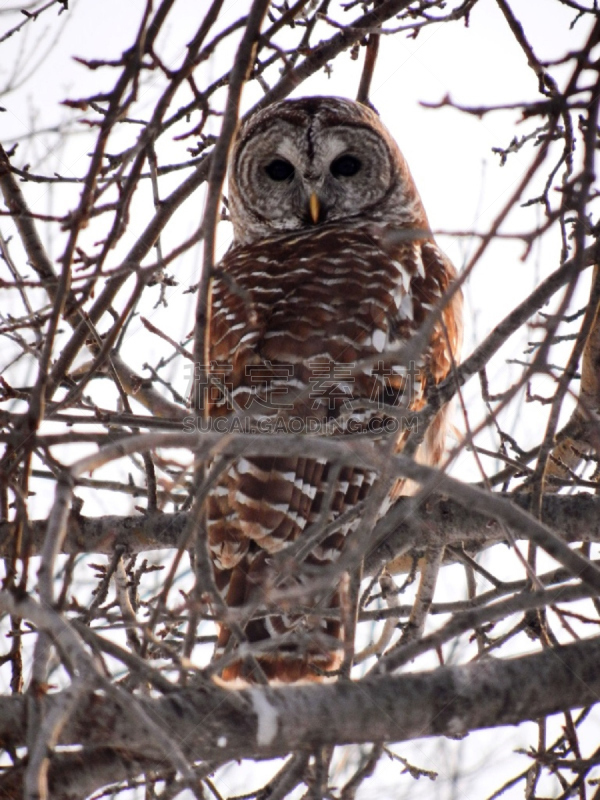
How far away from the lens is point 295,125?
579cm

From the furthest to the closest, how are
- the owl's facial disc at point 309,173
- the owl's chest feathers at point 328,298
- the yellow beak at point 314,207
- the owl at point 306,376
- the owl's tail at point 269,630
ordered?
the owl's facial disc at point 309,173 < the yellow beak at point 314,207 < the owl's chest feathers at point 328,298 < the owl at point 306,376 < the owl's tail at point 269,630

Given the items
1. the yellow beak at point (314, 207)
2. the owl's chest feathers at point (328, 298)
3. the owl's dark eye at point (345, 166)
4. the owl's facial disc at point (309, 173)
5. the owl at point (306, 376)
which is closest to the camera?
the owl at point (306, 376)

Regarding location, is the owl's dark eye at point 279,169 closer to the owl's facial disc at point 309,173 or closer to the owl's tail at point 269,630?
the owl's facial disc at point 309,173

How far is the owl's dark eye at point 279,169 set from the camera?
19.3ft

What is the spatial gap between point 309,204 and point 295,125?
1.88ft

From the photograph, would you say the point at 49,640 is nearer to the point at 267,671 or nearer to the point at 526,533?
the point at 526,533

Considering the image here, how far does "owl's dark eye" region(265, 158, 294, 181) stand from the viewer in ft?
19.3

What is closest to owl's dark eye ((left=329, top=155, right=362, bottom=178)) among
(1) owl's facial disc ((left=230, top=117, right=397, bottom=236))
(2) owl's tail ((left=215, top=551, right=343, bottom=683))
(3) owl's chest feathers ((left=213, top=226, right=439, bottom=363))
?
(1) owl's facial disc ((left=230, top=117, right=397, bottom=236))

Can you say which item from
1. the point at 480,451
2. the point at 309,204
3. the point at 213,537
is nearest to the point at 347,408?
the point at 480,451

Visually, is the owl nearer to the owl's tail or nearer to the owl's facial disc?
the owl's tail

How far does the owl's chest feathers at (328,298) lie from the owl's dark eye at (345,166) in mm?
970

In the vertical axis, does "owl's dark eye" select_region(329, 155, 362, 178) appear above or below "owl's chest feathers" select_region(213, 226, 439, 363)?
above

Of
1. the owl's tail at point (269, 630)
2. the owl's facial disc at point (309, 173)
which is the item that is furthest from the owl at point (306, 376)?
the owl's facial disc at point (309, 173)

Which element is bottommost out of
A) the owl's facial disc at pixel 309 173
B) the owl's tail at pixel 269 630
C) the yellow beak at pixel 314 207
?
the owl's tail at pixel 269 630
